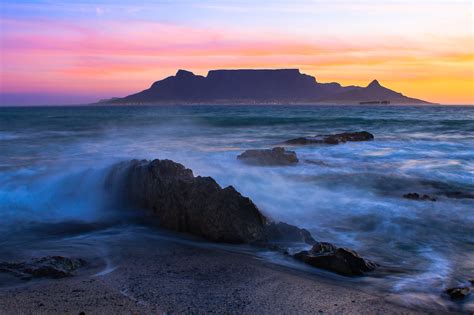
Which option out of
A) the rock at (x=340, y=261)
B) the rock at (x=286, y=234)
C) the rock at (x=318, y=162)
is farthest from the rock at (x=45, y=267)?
the rock at (x=318, y=162)

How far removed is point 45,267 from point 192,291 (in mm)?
1868

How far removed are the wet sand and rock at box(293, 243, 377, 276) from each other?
0.94 ft

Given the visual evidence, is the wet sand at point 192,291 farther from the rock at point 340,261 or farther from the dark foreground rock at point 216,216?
the dark foreground rock at point 216,216

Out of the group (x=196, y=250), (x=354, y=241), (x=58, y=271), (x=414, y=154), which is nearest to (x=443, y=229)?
(x=354, y=241)

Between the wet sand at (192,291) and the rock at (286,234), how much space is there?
0.91m

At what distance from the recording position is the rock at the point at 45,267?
A: 5.75 m

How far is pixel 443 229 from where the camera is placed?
852 cm

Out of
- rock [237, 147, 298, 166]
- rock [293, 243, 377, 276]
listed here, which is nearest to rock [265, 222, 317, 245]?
rock [293, 243, 377, 276]

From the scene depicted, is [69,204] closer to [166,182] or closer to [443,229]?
[166,182]

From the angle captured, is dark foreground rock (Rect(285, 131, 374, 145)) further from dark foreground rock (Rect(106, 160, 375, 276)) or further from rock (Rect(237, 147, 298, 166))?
dark foreground rock (Rect(106, 160, 375, 276))

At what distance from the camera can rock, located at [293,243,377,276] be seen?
6109mm

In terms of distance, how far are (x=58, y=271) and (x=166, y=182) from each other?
10.3ft

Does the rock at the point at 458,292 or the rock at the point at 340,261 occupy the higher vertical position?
the rock at the point at 340,261

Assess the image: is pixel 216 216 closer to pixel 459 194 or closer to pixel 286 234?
pixel 286 234
